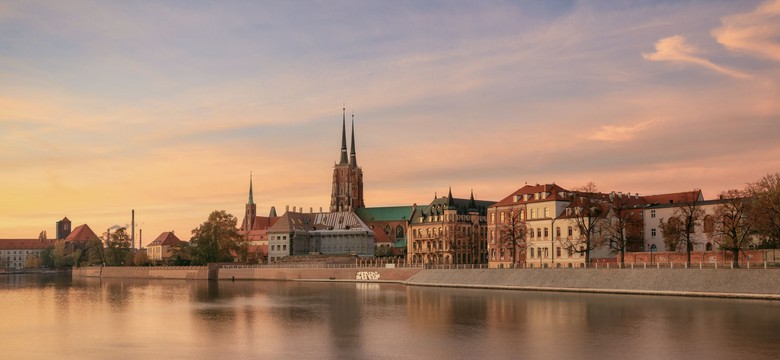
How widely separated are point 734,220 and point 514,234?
35.5 meters

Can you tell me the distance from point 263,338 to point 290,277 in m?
97.2

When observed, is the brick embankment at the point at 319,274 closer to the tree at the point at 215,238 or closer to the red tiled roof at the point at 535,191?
the tree at the point at 215,238

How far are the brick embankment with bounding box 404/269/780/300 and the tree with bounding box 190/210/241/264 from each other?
230 ft

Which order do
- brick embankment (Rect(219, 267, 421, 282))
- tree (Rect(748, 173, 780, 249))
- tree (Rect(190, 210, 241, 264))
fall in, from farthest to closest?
tree (Rect(190, 210, 241, 264))
brick embankment (Rect(219, 267, 421, 282))
tree (Rect(748, 173, 780, 249))

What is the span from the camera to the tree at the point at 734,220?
8818cm

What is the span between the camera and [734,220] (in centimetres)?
9062

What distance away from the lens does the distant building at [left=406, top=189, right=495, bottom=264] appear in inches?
5950

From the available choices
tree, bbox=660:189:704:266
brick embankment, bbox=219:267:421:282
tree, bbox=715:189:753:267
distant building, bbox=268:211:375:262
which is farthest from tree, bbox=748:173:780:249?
distant building, bbox=268:211:375:262

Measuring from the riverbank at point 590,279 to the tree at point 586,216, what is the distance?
781 centimetres

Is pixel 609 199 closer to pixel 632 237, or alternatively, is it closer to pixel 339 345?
pixel 632 237

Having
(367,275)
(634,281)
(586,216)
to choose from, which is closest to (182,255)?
(367,275)

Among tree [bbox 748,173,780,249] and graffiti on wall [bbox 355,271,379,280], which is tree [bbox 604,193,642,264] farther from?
graffiti on wall [bbox 355,271,379,280]

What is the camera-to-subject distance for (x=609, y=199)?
120m

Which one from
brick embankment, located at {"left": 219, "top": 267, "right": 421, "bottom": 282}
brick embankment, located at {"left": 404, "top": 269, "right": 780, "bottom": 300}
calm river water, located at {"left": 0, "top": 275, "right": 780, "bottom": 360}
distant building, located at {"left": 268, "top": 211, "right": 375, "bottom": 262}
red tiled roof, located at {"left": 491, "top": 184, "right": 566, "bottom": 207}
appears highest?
red tiled roof, located at {"left": 491, "top": 184, "right": 566, "bottom": 207}
